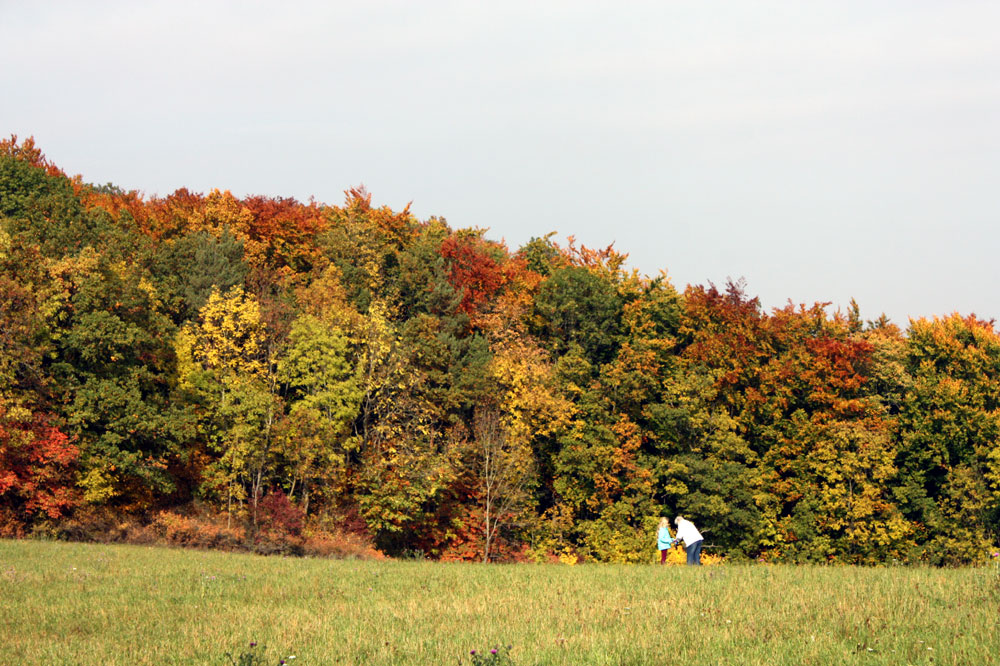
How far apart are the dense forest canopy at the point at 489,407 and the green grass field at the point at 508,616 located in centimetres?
2658

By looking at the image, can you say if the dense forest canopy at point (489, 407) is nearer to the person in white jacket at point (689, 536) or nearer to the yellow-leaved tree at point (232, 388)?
the yellow-leaved tree at point (232, 388)

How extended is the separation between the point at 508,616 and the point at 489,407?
42094 mm

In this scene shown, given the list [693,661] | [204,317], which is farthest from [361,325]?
[693,661]

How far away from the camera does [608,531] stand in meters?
55.1

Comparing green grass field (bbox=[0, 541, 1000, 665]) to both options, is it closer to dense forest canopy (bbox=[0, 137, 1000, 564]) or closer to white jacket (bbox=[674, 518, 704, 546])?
white jacket (bbox=[674, 518, 704, 546])

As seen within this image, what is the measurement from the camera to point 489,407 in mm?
58031

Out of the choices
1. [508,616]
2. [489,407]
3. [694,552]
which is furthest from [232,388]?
[508,616]

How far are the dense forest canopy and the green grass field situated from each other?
2658cm

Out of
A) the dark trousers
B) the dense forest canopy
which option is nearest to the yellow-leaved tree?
the dense forest canopy

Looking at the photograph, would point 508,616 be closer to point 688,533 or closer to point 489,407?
point 688,533

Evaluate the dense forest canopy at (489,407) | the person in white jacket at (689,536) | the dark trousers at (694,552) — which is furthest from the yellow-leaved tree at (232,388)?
the person in white jacket at (689,536)

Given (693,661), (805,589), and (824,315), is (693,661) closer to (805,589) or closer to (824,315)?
(805,589)

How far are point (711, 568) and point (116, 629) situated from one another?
529 inches

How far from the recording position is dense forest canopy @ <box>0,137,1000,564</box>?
157ft
